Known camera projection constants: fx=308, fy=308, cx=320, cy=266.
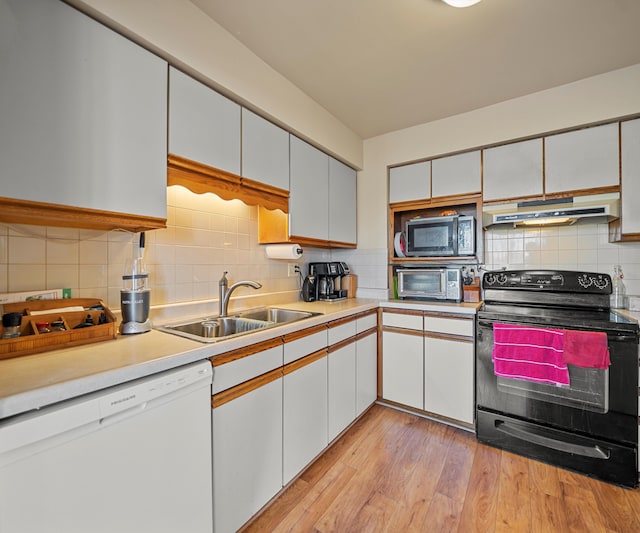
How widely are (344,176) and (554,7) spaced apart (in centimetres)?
170

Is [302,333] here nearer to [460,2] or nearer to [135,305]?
[135,305]

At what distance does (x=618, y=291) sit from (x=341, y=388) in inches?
82.3

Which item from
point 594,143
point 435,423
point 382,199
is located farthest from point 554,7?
point 435,423

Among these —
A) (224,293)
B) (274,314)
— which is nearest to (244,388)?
(224,293)

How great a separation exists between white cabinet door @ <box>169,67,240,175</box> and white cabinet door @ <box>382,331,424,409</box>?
178cm

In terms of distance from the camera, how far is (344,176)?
2.87 metres

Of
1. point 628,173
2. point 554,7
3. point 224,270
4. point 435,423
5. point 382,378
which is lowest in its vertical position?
point 435,423

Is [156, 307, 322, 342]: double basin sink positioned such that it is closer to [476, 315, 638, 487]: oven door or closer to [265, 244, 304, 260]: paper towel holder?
[265, 244, 304, 260]: paper towel holder

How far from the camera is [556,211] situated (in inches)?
85.4

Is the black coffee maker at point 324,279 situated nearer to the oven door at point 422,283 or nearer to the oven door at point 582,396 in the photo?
the oven door at point 422,283

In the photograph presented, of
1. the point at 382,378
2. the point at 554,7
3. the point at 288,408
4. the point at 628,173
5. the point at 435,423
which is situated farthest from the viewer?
the point at 382,378

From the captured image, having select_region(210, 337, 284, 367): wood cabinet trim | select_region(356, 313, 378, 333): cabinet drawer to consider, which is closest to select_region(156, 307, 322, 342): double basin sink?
select_region(210, 337, 284, 367): wood cabinet trim

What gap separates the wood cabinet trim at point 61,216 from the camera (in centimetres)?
103

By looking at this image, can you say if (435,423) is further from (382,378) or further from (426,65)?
(426,65)
